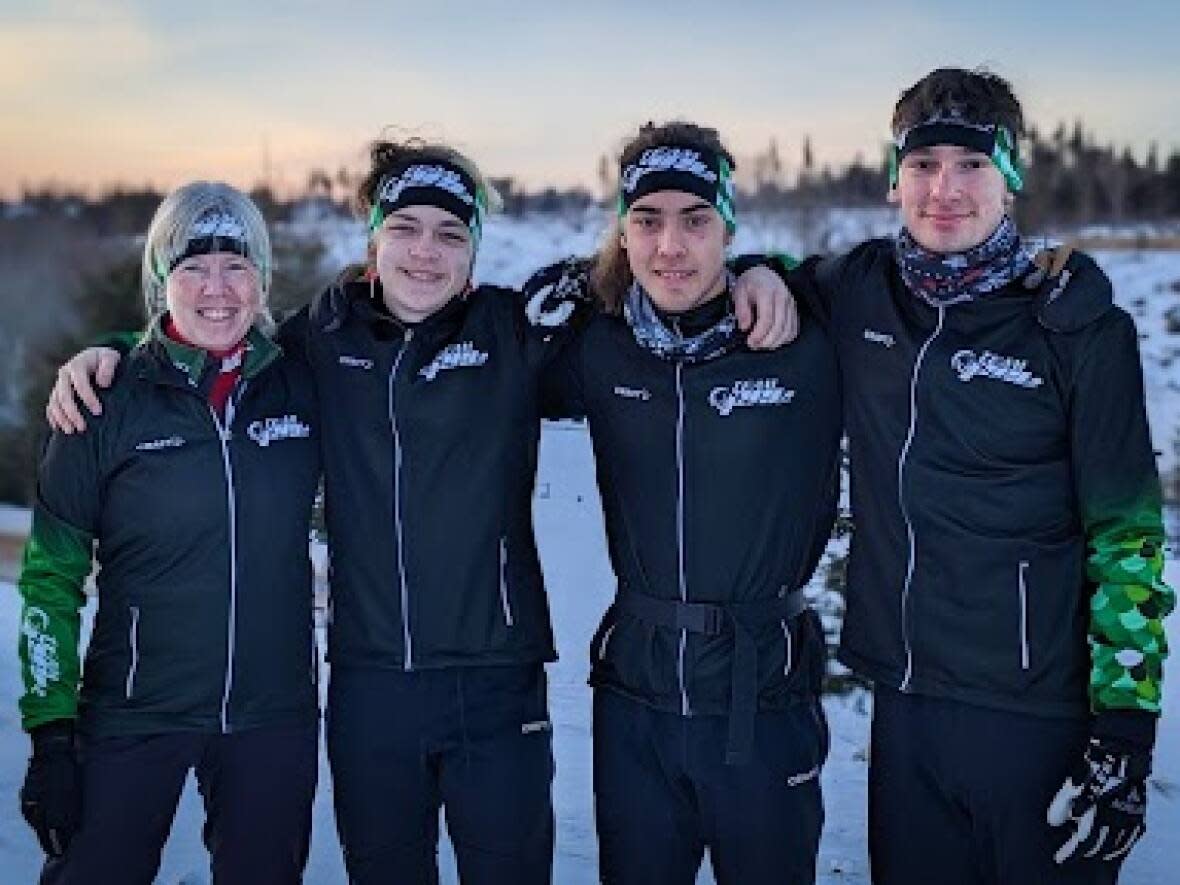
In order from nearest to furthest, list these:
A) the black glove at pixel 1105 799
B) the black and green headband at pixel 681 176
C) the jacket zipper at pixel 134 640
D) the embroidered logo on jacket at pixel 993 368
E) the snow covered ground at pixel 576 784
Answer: the black glove at pixel 1105 799 < the embroidered logo on jacket at pixel 993 368 < the jacket zipper at pixel 134 640 < the black and green headband at pixel 681 176 < the snow covered ground at pixel 576 784

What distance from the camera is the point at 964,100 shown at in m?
3.07

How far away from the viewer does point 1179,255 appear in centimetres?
3108

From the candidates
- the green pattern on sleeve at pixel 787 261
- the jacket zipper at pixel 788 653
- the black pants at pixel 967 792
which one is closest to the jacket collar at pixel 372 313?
the green pattern on sleeve at pixel 787 261

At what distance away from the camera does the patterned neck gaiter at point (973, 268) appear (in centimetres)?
295

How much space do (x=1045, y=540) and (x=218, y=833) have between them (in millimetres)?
2114

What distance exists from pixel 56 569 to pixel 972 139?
2419 millimetres

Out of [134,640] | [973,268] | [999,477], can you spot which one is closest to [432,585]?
[134,640]

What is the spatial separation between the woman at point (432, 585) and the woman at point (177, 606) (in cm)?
14

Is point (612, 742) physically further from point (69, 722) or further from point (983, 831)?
point (69, 722)

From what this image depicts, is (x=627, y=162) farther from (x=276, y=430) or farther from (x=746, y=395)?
(x=276, y=430)

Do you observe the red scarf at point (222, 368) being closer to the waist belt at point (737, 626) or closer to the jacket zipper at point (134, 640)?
the jacket zipper at point (134, 640)

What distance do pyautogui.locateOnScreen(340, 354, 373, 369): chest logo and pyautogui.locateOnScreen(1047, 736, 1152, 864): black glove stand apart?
1948 mm

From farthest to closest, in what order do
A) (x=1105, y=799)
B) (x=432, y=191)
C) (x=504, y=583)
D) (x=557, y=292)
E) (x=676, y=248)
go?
(x=557, y=292), (x=432, y=191), (x=504, y=583), (x=676, y=248), (x=1105, y=799)

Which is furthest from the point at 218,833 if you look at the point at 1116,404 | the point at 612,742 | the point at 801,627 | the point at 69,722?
the point at 1116,404
